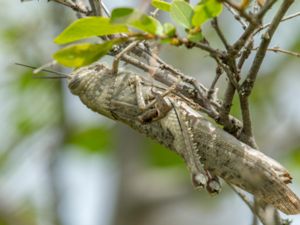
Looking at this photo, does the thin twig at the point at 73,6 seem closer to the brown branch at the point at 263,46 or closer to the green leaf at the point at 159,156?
the brown branch at the point at 263,46

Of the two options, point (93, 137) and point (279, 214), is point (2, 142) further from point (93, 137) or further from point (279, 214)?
point (279, 214)

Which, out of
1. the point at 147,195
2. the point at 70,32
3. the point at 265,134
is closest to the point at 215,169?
the point at 70,32

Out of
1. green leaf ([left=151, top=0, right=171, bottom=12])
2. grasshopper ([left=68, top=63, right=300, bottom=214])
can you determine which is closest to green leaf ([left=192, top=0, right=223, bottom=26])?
green leaf ([left=151, top=0, right=171, bottom=12])

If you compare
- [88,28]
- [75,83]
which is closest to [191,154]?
[75,83]

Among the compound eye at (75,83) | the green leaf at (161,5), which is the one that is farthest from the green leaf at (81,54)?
the compound eye at (75,83)

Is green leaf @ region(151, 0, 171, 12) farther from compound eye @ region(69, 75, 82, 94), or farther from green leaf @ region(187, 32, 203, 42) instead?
compound eye @ region(69, 75, 82, 94)

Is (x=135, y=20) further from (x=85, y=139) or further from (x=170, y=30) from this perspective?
(x=85, y=139)

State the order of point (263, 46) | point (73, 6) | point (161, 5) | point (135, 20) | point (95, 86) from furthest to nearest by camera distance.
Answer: point (95, 86)
point (73, 6)
point (161, 5)
point (263, 46)
point (135, 20)
